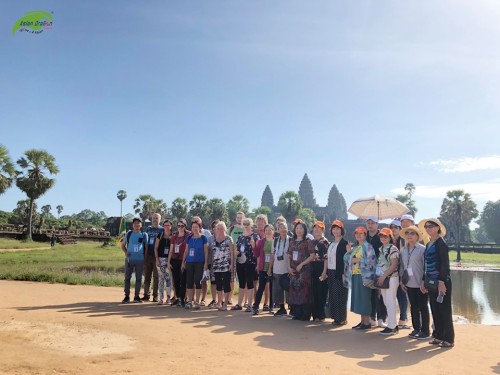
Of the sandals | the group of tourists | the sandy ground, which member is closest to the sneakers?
the group of tourists

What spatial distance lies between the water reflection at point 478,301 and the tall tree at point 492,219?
71712 mm

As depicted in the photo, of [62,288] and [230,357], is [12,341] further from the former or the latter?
[62,288]

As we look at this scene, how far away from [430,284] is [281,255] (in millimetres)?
2703

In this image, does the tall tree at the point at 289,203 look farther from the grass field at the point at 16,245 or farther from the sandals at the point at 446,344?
the sandals at the point at 446,344

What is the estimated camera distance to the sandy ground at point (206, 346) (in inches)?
160

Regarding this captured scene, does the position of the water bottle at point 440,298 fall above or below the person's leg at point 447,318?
above

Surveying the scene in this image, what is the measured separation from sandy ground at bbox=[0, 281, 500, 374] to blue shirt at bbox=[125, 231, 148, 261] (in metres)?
1.47

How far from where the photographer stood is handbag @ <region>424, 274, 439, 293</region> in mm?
5520

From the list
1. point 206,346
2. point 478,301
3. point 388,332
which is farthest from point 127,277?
point 478,301

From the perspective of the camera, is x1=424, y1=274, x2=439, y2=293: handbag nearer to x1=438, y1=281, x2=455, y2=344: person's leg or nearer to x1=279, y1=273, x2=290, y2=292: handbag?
x1=438, y1=281, x2=455, y2=344: person's leg

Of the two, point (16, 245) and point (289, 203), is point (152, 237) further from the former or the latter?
point (289, 203)

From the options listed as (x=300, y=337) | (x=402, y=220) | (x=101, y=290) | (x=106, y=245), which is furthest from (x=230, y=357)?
(x=106, y=245)

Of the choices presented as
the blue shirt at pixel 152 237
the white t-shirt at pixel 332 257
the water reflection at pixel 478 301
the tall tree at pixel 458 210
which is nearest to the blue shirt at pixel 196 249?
the blue shirt at pixel 152 237

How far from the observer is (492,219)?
8175 centimetres
